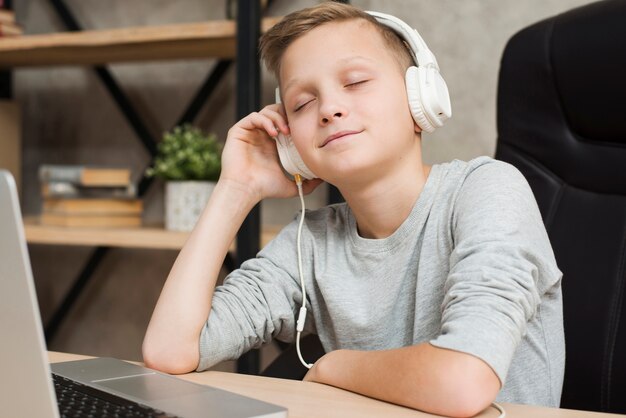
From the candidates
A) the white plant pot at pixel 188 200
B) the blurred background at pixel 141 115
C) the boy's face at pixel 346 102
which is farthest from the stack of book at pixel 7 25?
the boy's face at pixel 346 102

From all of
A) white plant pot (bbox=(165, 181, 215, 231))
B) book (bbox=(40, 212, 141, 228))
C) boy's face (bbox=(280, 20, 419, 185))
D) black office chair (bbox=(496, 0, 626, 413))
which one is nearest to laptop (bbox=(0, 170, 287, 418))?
boy's face (bbox=(280, 20, 419, 185))

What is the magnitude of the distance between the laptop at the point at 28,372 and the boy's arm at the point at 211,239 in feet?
0.79

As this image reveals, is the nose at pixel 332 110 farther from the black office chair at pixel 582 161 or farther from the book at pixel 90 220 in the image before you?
the book at pixel 90 220

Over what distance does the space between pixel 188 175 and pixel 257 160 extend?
0.69m

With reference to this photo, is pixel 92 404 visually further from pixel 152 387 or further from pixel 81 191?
pixel 81 191

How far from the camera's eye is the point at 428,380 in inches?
29.8

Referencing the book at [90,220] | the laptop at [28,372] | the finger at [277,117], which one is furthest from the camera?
the book at [90,220]

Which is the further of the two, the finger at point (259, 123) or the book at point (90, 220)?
the book at point (90, 220)

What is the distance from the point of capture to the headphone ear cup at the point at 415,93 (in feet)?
3.51

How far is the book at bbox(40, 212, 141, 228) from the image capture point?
78.8 inches

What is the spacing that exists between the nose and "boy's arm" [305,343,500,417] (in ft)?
1.15

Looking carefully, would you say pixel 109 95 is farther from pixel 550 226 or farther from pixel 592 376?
pixel 592 376

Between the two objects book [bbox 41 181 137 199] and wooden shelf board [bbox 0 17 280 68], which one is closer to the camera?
wooden shelf board [bbox 0 17 280 68]

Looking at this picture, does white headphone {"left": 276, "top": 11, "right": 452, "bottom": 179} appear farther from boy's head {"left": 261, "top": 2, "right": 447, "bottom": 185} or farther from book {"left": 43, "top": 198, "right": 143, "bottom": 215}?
book {"left": 43, "top": 198, "right": 143, "bottom": 215}
